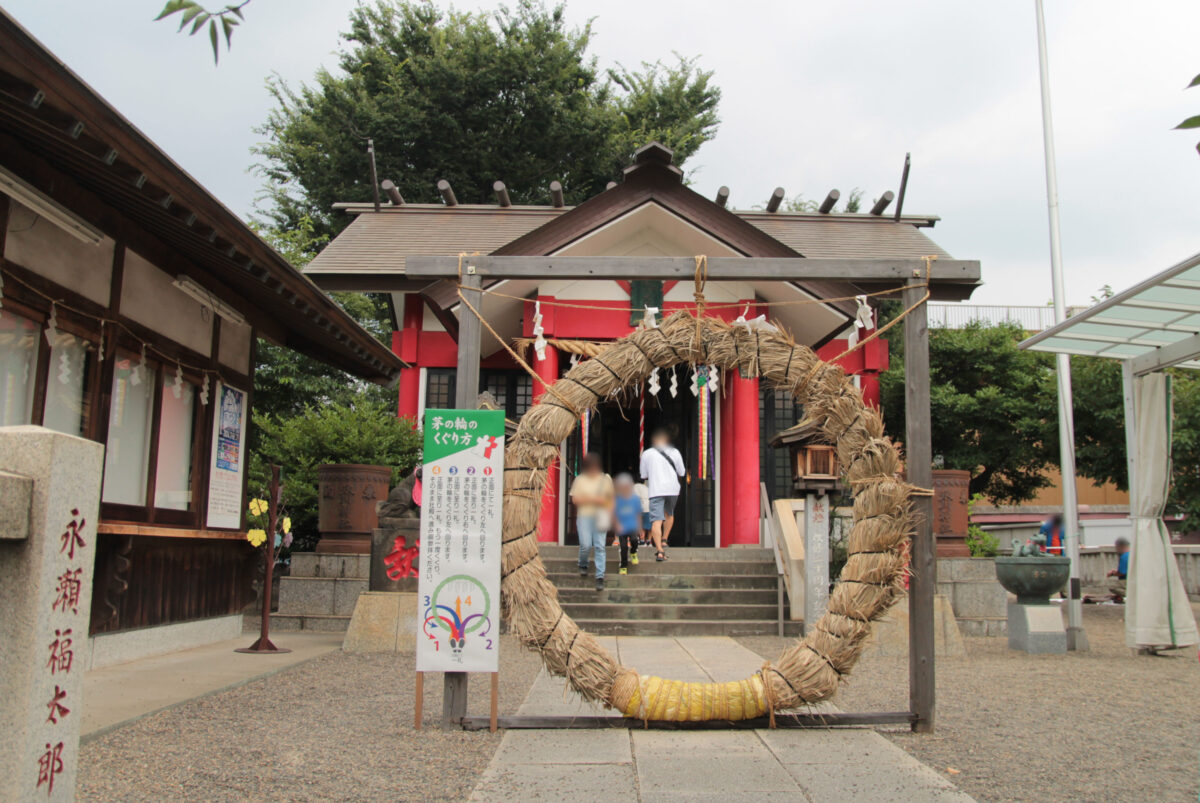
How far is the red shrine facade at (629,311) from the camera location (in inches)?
486

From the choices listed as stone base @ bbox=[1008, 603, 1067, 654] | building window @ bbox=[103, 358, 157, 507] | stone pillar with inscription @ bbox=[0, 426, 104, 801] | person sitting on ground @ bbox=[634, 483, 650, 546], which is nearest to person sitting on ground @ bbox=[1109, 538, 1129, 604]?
stone base @ bbox=[1008, 603, 1067, 654]

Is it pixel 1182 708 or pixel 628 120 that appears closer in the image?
pixel 1182 708

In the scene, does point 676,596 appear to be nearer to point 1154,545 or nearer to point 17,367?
point 1154,545

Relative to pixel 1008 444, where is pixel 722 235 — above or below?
above

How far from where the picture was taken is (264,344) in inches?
650

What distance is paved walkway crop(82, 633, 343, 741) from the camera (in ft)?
18.4

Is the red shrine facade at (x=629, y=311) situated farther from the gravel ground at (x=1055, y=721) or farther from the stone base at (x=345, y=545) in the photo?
the gravel ground at (x=1055, y=721)

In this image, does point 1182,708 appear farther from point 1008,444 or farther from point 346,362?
point 1008,444

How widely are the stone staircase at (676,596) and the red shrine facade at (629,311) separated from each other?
161 cm

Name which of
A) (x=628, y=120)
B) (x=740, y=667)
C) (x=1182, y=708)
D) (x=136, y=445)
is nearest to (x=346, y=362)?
(x=136, y=445)

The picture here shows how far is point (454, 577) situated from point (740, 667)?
344 centimetres

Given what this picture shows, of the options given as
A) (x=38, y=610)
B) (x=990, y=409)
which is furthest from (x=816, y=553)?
(x=990, y=409)

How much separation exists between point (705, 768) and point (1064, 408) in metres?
8.05

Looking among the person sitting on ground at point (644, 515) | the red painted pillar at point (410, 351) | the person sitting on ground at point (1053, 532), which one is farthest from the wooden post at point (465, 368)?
the person sitting on ground at point (1053, 532)
